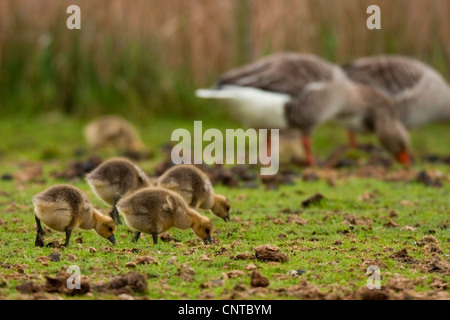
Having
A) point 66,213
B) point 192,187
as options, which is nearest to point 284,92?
point 192,187

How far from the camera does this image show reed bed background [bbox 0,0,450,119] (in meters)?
15.8

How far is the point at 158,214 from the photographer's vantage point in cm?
655

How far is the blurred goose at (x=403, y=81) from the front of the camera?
550 inches

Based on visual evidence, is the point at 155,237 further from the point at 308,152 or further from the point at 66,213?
the point at 308,152

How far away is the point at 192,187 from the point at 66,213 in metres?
1.54

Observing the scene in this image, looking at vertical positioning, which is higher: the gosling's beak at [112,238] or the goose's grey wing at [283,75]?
the goose's grey wing at [283,75]

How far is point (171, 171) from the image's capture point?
25.1ft

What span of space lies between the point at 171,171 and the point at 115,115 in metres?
8.44

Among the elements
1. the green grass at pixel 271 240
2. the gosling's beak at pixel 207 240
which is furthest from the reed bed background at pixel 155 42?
the gosling's beak at pixel 207 240

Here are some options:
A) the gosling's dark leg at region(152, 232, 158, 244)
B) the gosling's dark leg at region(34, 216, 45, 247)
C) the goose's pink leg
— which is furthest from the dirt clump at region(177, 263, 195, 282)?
the goose's pink leg

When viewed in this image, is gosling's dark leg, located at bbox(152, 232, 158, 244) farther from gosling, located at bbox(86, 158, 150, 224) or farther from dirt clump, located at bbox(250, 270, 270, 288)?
dirt clump, located at bbox(250, 270, 270, 288)

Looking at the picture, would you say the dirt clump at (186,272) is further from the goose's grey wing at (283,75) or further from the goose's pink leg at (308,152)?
the goose's pink leg at (308,152)

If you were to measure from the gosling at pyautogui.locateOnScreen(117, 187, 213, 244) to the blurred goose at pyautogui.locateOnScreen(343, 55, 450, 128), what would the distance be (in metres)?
7.74

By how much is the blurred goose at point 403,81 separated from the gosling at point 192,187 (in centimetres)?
683
